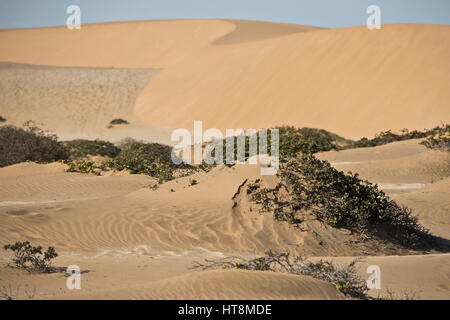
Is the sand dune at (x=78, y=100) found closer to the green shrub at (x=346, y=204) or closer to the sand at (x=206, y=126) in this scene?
the sand at (x=206, y=126)

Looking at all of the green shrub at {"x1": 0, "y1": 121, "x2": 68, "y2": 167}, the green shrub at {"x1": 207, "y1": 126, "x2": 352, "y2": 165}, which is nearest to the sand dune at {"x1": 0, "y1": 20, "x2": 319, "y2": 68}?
the green shrub at {"x1": 207, "y1": 126, "x2": 352, "y2": 165}

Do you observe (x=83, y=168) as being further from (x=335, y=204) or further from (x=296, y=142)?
(x=335, y=204)

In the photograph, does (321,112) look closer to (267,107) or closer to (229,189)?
(267,107)

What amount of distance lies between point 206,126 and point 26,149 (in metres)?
15.8

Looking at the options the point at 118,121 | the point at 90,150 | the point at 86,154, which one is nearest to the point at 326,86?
the point at 118,121

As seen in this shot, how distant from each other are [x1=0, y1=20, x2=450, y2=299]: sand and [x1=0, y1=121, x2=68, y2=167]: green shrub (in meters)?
2.19

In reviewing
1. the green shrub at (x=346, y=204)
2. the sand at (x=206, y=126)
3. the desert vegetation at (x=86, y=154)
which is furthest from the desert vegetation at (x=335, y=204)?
the desert vegetation at (x=86, y=154)

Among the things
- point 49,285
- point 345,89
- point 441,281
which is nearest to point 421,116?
point 345,89

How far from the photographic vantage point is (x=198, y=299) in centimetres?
459

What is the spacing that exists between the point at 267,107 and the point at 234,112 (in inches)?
87.1

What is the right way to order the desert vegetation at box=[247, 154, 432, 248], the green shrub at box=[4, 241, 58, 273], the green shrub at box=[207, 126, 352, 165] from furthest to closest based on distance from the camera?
the green shrub at box=[207, 126, 352, 165] → the desert vegetation at box=[247, 154, 432, 248] → the green shrub at box=[4, 241, 58, 273]

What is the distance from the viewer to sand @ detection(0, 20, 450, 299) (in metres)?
6.41

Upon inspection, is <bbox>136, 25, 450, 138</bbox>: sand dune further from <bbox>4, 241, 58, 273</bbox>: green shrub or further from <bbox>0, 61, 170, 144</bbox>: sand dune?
<bbox>4, 241, 58, 273</bbox>: green shrub

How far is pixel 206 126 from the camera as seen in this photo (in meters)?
32.9
